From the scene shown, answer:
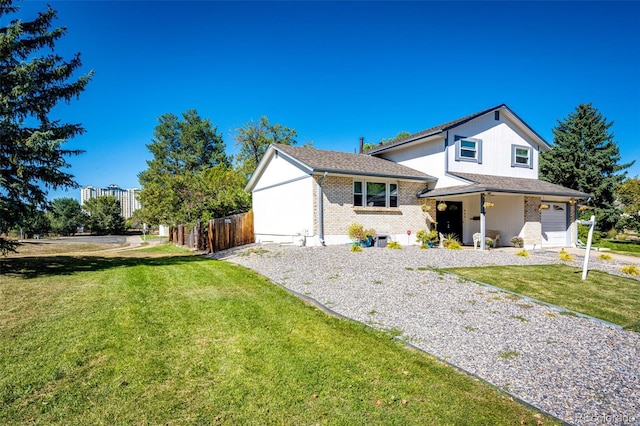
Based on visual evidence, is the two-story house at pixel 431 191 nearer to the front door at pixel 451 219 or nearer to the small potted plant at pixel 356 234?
the front door at pixel 451 219

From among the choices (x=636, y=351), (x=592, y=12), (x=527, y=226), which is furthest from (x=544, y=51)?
(x=636, y=351)

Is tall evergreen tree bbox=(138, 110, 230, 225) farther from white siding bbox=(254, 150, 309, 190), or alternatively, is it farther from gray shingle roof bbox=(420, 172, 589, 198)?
gray shingle roof bbox=(420, 172, 589, 198)

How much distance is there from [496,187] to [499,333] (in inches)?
440

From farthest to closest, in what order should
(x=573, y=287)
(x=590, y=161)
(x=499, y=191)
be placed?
(x=590, y=161) < (x=499, y=191) < (x=573, y=287)

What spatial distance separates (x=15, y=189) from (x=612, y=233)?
3912cm

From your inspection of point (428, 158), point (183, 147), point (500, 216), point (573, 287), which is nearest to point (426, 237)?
point (428, 158)

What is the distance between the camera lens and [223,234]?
18.1 m

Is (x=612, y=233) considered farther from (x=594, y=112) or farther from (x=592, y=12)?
(x=592, y=12)

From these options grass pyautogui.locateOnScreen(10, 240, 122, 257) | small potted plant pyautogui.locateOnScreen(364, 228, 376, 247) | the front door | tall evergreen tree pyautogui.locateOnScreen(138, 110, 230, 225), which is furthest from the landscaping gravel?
tall evergreen tree pyautogui.locateOnScreen(138, 110, 230, 225)

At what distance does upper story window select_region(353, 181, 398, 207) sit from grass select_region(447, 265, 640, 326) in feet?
22.2

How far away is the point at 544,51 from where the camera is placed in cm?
1522

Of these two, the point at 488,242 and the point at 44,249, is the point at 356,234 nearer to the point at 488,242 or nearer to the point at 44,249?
the point at 488,242

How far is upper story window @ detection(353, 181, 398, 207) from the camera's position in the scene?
51.1 ft

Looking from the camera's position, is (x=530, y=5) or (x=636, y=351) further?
(x=530, y=5)
